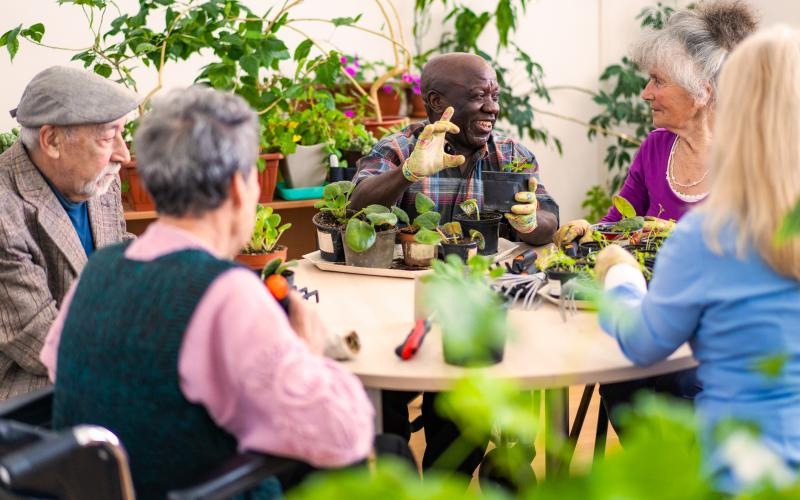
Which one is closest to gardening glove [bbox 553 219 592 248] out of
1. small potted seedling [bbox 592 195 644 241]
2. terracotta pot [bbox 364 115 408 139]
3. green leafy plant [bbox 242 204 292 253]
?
small potted seedling [bbox 592 195 644 241]

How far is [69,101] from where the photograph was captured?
78.6 inches

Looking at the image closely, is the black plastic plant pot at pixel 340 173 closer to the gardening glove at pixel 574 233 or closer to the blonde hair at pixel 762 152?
the gardening glove at pixel 574 233

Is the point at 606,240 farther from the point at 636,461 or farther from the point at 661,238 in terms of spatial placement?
the point at 636,461

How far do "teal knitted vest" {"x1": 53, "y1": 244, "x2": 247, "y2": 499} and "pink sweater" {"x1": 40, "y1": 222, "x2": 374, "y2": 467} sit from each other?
2 cm

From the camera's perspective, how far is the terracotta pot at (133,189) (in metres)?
3.17

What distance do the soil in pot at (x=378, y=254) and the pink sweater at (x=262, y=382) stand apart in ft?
2.87

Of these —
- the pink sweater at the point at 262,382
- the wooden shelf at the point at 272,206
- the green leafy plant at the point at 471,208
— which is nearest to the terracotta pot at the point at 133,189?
the wooden shelf at the point at 272,206

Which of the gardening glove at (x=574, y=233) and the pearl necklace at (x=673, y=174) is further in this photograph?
the pearl necklace at (x=673, y=174)

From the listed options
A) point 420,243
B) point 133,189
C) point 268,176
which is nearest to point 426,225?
point 420,243

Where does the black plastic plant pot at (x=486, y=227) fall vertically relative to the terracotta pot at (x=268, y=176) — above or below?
below

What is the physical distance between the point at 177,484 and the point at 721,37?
6.59ft

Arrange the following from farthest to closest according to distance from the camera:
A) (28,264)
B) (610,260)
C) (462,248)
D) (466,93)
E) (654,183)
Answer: (654,183)
(466,93)
(462,248)
(28,264)
(610,260)

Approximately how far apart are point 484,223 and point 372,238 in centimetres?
28

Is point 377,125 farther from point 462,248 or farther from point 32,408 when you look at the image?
point 32,408
